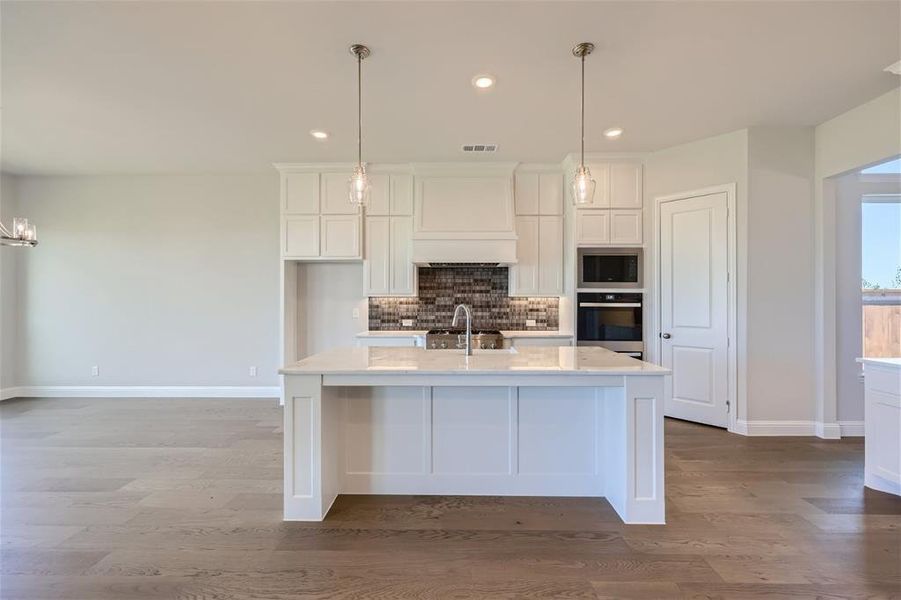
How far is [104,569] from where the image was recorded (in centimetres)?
190

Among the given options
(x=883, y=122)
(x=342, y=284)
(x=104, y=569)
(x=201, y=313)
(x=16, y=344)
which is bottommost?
(x=104, y=569)

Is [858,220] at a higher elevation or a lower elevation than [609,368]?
higher

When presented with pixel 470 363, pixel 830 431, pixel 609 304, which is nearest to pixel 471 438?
pixel 470 363

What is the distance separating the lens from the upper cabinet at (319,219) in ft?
15.5

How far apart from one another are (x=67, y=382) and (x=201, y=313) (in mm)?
1875

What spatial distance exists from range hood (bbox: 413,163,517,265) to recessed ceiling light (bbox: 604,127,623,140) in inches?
43.4

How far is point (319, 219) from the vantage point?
15.5ft

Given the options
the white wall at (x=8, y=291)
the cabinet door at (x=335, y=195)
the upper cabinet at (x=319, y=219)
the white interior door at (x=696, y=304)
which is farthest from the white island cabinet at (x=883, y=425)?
the white wall at (x=8, y=291)

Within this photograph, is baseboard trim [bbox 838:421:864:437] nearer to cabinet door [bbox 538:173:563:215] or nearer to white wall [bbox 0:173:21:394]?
cabinet door [bbox 538:173:563:215]

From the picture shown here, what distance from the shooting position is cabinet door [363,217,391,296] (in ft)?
15.6

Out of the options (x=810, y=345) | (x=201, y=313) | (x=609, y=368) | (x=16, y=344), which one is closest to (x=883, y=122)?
(x=810, y=345)

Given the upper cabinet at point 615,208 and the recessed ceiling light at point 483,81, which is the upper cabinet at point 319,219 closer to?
the recessed ceiling light at point 483,81

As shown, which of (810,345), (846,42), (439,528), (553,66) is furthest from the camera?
(810,345)

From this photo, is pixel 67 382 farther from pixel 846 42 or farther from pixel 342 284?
pixel 846 42
